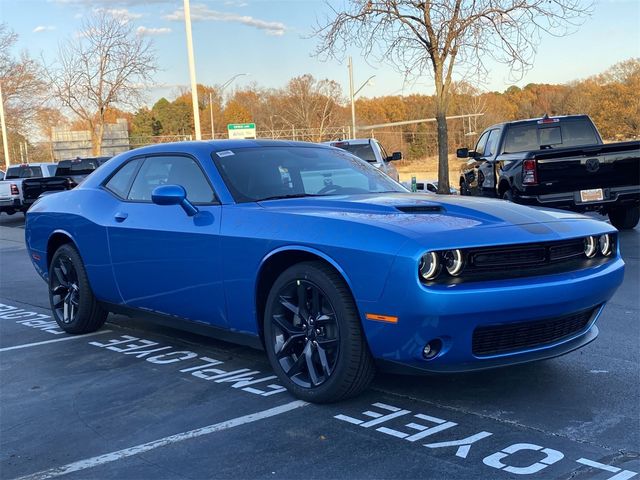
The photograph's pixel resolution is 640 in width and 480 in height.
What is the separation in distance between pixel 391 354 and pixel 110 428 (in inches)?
60.4

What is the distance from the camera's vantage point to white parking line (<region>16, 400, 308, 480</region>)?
321 cm

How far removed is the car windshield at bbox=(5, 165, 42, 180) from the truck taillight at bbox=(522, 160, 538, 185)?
1877 cm

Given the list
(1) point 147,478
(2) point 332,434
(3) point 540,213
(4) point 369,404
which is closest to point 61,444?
(1) point 147,478

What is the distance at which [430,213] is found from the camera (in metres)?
3.93

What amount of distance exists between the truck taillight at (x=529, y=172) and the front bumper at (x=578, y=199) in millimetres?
193

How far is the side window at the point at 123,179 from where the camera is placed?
Answer: 18.1 ft

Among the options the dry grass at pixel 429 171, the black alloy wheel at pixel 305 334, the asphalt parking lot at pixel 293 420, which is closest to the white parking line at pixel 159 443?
the asphalt parking lot at pixel 293 420

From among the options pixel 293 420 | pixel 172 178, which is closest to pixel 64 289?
pixel 172 178

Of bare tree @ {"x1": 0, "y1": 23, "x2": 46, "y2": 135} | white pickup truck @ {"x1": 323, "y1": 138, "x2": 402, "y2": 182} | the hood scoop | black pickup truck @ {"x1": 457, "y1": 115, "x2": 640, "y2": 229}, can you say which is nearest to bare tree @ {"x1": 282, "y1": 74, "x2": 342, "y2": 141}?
bare tree @ {"x1": 0, "y1": 23, "x2": 46, "y2": 135}

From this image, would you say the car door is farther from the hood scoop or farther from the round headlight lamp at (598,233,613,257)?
the round headlight lamp at (598,233,613,257)

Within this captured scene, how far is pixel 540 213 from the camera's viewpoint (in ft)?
13.6

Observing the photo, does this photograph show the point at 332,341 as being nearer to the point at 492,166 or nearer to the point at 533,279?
the point at 533,279

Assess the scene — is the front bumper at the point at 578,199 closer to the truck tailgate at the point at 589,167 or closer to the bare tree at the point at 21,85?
the truck tailgate at the point at 589,167

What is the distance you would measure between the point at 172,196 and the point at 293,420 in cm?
167
